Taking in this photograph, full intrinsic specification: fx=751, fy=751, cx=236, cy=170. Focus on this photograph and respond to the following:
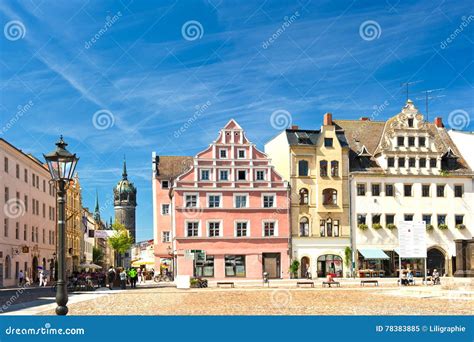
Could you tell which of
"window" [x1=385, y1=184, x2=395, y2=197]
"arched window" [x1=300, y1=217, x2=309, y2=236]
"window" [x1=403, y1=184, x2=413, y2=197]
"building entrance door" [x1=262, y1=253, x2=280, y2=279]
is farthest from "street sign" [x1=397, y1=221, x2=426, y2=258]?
"window" [x1=403, y1=184, x2=413, y2=197]

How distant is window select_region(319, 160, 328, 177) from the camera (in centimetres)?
6650

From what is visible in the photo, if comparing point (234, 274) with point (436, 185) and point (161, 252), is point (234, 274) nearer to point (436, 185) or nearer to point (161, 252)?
point (161, 252)

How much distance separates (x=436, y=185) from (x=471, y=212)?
13.4 ft

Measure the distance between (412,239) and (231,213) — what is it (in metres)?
29.0

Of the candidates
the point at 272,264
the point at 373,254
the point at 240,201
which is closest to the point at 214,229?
the point at 240,201

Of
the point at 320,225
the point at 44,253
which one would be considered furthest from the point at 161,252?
the point at 320,225

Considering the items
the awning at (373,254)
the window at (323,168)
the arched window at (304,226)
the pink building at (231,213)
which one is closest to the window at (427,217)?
the awning at (373,254)

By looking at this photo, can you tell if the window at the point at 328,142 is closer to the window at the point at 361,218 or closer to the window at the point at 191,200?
the window at the point at 361,218

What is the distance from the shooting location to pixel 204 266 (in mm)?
64125

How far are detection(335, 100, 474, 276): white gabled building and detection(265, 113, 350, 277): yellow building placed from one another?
3.69 feet

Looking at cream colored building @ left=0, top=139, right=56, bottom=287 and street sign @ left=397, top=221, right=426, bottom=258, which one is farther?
cream colored building @ left=0, top=139, right=56, bottom=287

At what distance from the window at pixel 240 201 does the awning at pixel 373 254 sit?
10941mm

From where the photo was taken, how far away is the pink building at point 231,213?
64062 millimetres

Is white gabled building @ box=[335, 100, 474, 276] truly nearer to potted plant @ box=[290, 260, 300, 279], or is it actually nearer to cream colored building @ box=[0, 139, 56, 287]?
potted plant @ box=[290, 260, 300, 279]
